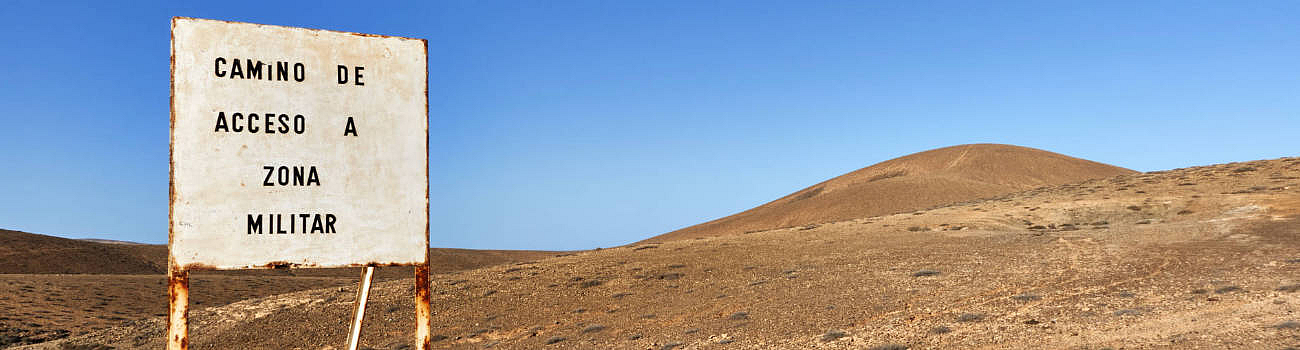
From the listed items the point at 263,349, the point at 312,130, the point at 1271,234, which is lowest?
the point at 263,349

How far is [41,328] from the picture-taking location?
23.3m

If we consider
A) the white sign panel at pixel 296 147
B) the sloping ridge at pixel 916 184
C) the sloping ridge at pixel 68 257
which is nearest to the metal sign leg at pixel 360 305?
the white sign panel at pixel 296 147

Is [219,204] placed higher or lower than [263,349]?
higher

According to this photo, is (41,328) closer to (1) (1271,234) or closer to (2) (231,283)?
(2) (231,283)

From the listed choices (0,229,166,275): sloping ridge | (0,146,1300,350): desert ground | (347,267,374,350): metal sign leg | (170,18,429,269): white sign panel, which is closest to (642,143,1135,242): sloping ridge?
(0,146,1300,350): desert ground

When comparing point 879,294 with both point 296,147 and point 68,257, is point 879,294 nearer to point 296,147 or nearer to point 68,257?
point 296,147

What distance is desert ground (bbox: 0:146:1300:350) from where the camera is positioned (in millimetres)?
11539

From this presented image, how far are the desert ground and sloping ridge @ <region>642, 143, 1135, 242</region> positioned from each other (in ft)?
77.6

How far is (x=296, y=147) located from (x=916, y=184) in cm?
5848

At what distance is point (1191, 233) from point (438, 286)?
17704 mm

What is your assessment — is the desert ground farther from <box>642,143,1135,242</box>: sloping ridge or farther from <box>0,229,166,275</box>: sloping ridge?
<box>642,143,1135,242</box>: sloping ridge

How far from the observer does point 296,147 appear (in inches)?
206

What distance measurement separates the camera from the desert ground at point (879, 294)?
454 inches

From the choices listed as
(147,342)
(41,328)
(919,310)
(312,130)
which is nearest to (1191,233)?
(919,310)
